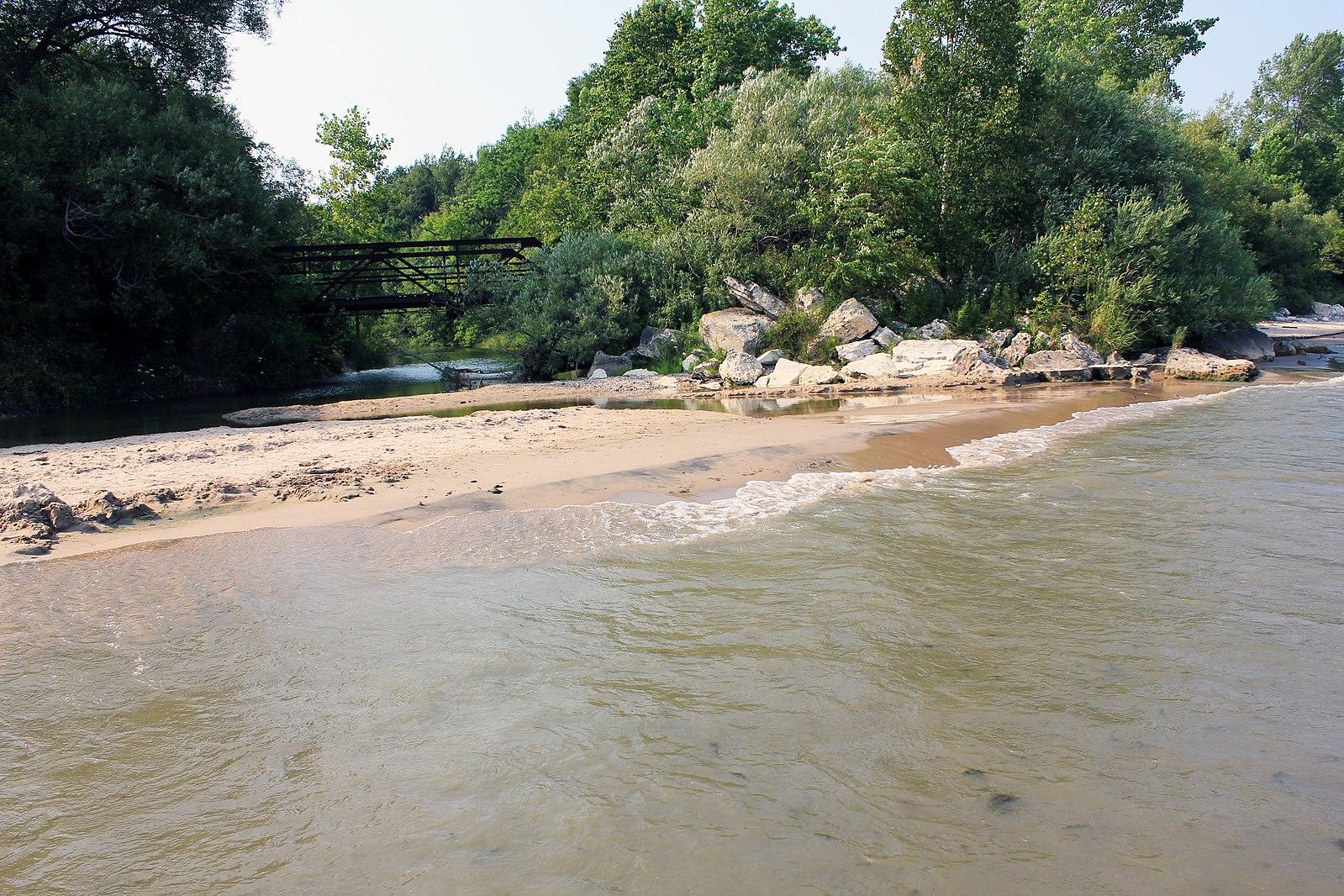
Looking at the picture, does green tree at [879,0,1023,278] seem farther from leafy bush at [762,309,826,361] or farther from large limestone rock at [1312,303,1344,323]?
large limestone rock at [1312,303,1344,323]

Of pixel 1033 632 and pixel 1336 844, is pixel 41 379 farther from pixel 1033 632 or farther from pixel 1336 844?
pixel 1336 844

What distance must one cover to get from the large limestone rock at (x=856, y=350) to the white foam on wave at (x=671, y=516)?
9.05m

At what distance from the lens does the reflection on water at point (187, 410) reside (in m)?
14.2

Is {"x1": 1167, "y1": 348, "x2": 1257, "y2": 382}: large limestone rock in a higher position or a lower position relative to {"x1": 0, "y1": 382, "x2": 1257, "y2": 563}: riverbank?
higher

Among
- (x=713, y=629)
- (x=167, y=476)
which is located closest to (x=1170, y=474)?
(x=713, y=629)

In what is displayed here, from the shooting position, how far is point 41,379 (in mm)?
Result: 17891

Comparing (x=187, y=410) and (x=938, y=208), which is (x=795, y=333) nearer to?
(x=938, y=208)

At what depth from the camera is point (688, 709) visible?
4145 mm

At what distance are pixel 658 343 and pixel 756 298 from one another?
9.87 ft

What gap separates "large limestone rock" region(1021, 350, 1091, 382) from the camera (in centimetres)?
1816

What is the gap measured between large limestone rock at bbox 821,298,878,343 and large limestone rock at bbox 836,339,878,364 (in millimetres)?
384

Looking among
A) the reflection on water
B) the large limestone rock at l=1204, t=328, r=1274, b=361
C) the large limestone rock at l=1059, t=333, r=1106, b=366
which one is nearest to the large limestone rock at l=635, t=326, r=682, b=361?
the reflection on water

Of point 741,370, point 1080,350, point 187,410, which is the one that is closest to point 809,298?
point 741,370

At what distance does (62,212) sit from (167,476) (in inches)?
530
